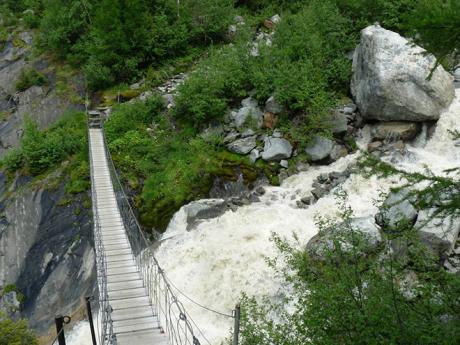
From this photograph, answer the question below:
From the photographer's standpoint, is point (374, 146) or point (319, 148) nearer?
point (374, 146)

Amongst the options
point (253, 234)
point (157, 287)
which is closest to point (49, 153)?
point (157, 287)

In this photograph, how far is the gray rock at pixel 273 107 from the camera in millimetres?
12055

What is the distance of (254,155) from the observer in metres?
11.4

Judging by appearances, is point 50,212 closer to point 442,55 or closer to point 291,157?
point 291,157

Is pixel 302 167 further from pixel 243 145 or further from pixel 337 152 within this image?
pixel 243 145

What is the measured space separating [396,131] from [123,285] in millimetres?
7350

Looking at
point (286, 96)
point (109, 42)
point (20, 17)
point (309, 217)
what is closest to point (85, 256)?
point (309, 217)

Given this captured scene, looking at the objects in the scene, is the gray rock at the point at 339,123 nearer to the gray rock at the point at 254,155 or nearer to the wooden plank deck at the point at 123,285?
the gray rock at the point at 254,155

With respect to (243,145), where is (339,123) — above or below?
above

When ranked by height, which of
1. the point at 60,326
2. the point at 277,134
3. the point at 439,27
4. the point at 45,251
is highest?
the point at 439,27

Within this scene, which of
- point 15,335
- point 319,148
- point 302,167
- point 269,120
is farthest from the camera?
point 269,120

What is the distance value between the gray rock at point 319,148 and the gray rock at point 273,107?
4.87 ft

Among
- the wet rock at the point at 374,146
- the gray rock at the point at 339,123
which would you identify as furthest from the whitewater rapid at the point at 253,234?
the gray rock at the point at 339,123

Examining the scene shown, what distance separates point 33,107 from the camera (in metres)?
18.7
